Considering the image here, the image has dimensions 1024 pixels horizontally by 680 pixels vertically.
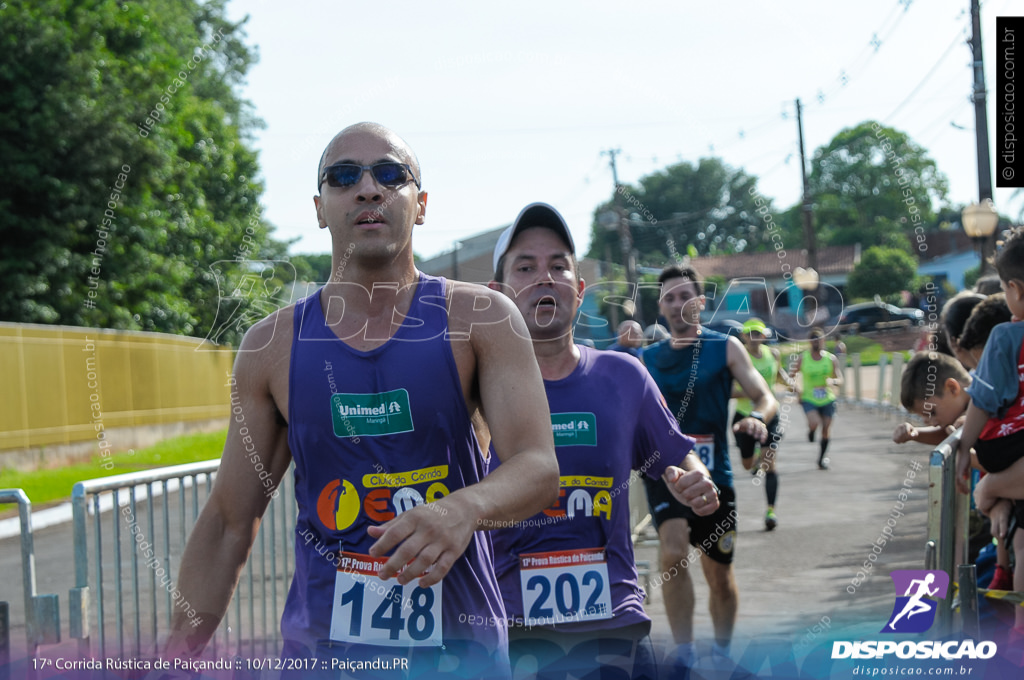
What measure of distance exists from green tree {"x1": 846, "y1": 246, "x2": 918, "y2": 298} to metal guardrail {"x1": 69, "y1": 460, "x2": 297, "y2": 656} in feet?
160

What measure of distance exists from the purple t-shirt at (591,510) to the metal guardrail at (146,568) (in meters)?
1.05

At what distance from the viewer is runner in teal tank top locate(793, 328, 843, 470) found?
15.1 metres

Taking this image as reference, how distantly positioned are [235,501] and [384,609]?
481 millimetres

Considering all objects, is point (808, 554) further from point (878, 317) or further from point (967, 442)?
point (878, 317)

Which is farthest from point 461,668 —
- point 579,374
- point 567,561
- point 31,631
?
point 31,631

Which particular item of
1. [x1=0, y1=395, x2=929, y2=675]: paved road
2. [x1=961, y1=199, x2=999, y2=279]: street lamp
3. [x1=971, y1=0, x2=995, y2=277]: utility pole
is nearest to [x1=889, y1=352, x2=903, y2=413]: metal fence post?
[x1=0, y1=395, x2=929, y2=675]: paved road

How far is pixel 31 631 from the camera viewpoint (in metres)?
4.11

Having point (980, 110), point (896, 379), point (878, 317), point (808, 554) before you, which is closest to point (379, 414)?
point (808, 554)

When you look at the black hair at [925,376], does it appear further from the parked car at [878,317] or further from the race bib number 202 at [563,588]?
the parked car at [878,317]

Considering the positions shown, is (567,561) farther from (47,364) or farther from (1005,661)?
(47,364)

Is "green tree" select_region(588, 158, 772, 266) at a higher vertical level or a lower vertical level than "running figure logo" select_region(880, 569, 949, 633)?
higher

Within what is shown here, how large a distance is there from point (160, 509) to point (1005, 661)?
3.41 m

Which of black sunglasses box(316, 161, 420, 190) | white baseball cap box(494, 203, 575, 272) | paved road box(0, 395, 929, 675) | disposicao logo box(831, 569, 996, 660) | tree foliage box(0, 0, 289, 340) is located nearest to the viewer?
black sunglasses box(316, 161, 420, 190)

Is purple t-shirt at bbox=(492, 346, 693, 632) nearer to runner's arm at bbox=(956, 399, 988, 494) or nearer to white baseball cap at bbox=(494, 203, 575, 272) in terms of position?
white baseball cap at bbox=(494, 203, 575, 272)
